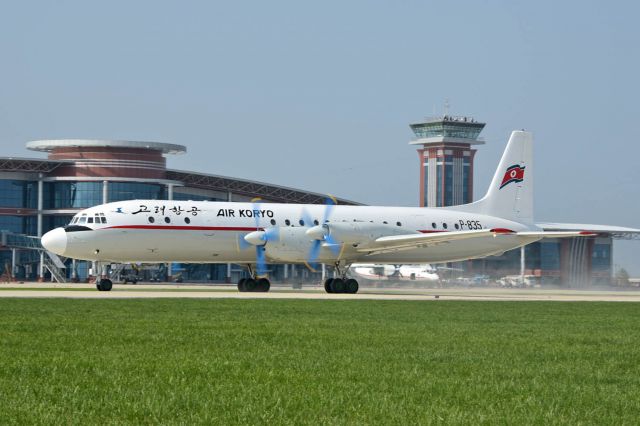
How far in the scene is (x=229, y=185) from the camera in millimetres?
103188

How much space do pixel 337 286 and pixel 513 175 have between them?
45.5ft

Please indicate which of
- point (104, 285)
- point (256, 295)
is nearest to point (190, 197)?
point (104, 285)

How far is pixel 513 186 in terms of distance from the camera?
59.1 meters

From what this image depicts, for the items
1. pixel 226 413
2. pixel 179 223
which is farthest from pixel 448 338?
pixel 179 223

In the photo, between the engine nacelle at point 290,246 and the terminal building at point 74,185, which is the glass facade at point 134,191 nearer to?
the terminal building at point 74,185

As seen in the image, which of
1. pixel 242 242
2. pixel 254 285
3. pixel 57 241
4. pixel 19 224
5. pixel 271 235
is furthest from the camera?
pixel 19 224

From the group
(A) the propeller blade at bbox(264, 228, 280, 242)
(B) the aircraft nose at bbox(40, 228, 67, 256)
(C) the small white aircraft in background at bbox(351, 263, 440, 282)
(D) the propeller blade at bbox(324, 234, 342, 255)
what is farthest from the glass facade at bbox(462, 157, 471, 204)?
(B) the aircraft nose at bbox(40, 228, 67, 256)

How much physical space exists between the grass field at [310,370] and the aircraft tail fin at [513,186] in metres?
32.0

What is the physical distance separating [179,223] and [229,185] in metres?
55.2

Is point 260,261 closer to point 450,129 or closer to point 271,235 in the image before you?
point 271,235

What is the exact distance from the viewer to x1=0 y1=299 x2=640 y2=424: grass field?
11.0 m

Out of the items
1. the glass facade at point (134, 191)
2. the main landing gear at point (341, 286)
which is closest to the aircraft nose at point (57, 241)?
the main landing gear at point (341, 286)

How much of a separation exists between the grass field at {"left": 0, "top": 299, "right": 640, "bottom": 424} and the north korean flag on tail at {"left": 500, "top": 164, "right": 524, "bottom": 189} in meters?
32.3

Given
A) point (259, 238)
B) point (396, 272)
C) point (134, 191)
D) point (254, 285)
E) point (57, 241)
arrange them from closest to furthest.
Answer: point (57, 241) → point (259, 238) → point (254, 285) → point (134, 191) → point (396, 272)
